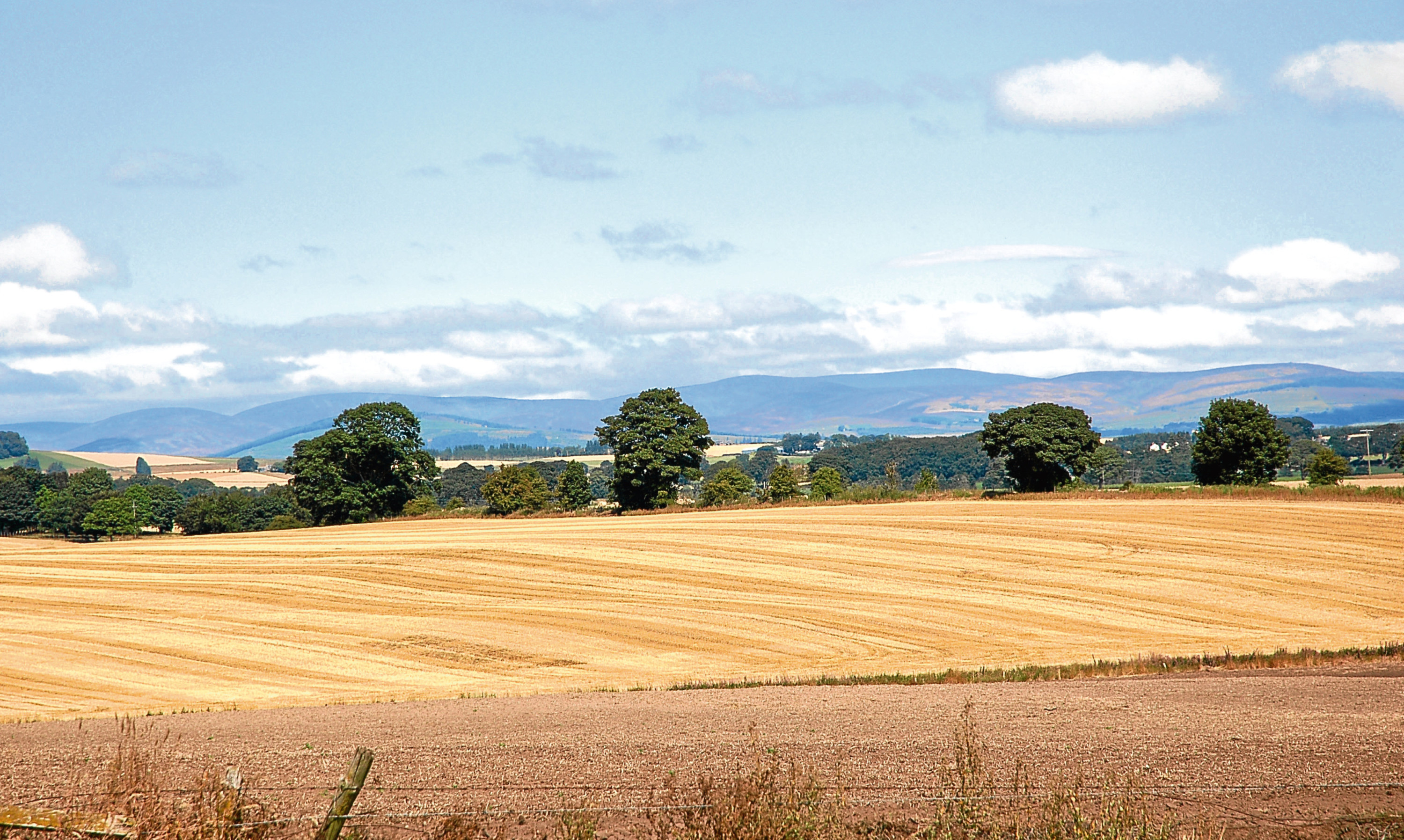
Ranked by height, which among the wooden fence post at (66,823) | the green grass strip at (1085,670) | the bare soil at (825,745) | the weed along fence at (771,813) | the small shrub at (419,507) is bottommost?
the green grass strip at (1085,670)

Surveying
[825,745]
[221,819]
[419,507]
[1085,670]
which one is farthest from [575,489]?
[221,819]

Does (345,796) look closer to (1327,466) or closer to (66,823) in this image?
(66,823)

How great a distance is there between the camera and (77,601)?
41938mm

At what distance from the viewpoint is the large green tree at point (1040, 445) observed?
75.2 meters

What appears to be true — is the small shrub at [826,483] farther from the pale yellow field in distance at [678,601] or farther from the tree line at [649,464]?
the pale yellow field in distance at [678,601]

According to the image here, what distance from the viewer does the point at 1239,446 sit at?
83938mm

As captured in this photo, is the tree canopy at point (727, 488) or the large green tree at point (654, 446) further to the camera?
the tree canopy at point (727, 488)

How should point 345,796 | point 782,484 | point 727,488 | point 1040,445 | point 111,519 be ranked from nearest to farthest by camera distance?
point 345,796 → point 1040,445 → point 727,488 → point 782,484 → point 111,519

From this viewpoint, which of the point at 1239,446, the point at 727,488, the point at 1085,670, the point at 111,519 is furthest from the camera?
the point at 111,519

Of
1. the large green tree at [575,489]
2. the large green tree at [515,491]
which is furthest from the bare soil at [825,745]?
the large green tree at [515,491]

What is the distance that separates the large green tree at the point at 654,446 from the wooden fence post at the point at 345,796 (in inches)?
2632

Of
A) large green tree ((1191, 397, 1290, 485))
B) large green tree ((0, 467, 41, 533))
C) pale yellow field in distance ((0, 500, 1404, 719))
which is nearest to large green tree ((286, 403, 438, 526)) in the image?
pale yellow field in distance ((0, 500, 1404, 719))

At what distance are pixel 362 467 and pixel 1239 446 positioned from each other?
223ft

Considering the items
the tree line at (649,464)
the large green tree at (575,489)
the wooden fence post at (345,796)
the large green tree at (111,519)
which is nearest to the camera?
the wooden fence post at (345,796)
